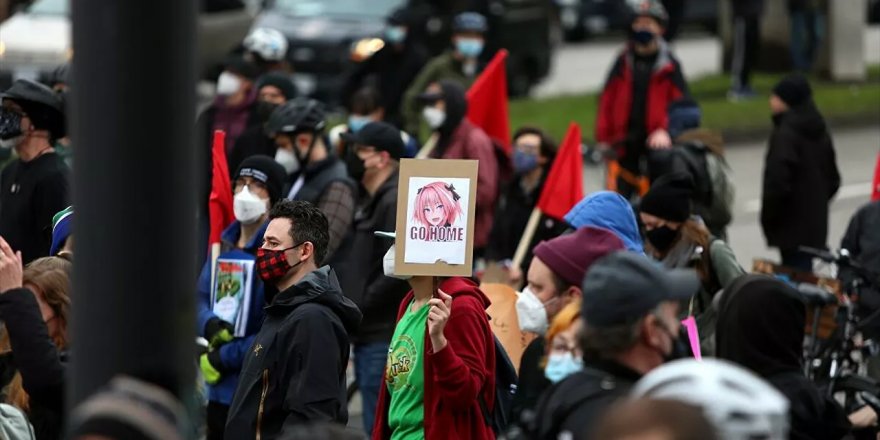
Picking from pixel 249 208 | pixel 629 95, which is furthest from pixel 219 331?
pixel 629 95

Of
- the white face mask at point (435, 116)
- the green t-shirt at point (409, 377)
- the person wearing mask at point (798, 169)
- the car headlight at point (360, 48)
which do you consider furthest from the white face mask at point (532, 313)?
the car headlight at point (360, 48)

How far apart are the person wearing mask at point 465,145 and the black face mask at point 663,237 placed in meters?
2.76

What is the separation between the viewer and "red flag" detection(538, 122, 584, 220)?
34.2 ft

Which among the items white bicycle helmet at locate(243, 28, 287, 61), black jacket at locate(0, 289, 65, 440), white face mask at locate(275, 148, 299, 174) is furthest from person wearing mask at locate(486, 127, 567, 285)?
black jacket at locate(0, 289, 65, 440)

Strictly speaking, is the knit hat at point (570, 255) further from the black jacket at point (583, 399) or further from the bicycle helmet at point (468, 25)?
the bicycle helmet at point (468, 25)

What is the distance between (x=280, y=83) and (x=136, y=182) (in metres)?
8.50

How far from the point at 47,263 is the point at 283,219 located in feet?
3.20

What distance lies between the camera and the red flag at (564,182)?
10.4 metres

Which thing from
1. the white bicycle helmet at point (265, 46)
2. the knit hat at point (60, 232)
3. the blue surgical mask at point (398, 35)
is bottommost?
the blue surgical mask at point (398, 35)

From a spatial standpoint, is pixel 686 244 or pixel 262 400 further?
pixel 686 244

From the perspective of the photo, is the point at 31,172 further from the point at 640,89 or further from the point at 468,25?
the point at 468,25

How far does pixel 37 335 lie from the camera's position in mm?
5945

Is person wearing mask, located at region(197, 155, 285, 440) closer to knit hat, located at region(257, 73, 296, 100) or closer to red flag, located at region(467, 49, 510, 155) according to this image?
knit hat, located at region(257, 73, 296, 100)

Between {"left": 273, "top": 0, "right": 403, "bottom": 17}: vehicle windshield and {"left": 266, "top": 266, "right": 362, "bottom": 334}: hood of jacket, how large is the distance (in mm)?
14638
